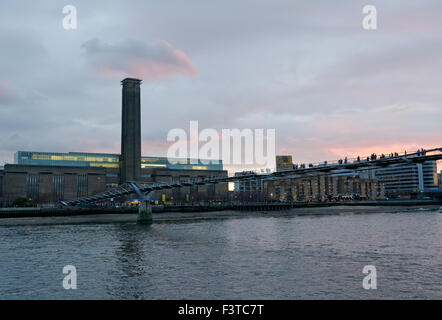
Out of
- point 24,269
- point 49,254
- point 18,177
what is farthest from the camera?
point 18,177

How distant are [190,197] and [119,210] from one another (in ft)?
216

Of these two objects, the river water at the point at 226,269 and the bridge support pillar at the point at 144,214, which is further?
the bridge support pillar at the point at 144,214

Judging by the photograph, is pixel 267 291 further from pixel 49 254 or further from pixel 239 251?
pixel 49 254

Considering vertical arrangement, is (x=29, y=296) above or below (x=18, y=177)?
below

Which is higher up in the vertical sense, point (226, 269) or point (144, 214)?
point (144, 214)

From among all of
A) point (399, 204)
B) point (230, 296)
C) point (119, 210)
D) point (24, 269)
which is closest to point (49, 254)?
point (24, 269)

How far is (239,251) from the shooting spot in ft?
121

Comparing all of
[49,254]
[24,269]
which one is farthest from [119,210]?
[24,269]

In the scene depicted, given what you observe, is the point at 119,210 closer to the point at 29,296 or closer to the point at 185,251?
the point at 185,251

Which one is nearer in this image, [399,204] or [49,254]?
[49,254]

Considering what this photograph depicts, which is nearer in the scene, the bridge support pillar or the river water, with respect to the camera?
the river water

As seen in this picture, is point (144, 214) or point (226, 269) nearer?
point (226, 269)

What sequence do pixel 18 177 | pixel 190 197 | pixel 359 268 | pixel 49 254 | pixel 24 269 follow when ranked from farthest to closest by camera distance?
pixel 190 197
pixel 18 177
pixel 49 254
pixel 24 269
pixel 359 268
